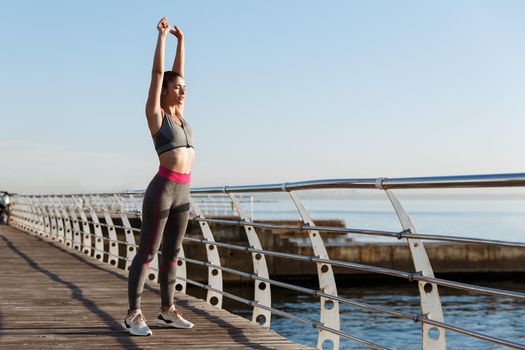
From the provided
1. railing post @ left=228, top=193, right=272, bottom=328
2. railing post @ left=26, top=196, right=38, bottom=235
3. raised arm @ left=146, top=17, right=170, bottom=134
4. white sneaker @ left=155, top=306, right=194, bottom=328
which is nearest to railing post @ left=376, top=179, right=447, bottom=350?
raised arm @ left=146, top=17, right=170, bottom=134

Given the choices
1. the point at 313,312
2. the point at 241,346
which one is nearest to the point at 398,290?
the point at 313,312

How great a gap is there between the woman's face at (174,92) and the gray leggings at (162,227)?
463 millimetres

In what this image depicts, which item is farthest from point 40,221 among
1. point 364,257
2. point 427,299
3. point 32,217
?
point 427,299

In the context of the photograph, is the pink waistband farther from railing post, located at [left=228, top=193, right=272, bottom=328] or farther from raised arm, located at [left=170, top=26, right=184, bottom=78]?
railing post, located at [left=228, top=193, right=272, bottom=328]

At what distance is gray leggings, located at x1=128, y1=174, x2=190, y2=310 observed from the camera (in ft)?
15.9

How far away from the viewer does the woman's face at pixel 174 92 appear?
4.85 m

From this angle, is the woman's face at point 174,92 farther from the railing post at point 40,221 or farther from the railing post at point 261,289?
the railing post at point 40,221

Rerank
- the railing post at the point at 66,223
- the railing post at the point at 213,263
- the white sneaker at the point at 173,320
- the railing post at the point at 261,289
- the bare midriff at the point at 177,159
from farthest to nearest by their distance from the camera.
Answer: the railing post at the point at 66,223 → the railing post at the point at 213,263 → the railing post at the point at 261,289 → the white sneaker at the point at 173,320 → the bare midriff at the point at 177,159

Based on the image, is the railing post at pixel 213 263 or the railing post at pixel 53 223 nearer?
the railing post at pixel 213 263

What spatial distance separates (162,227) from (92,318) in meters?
1.48

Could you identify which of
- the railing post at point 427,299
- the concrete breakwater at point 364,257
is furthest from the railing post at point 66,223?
the railing post at point 427,299

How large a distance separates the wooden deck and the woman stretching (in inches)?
11.6

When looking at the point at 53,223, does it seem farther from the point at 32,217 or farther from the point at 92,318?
the point at 92,318

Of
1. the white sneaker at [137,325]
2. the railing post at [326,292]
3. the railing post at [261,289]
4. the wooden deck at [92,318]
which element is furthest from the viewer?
the railing post at [261,289]
